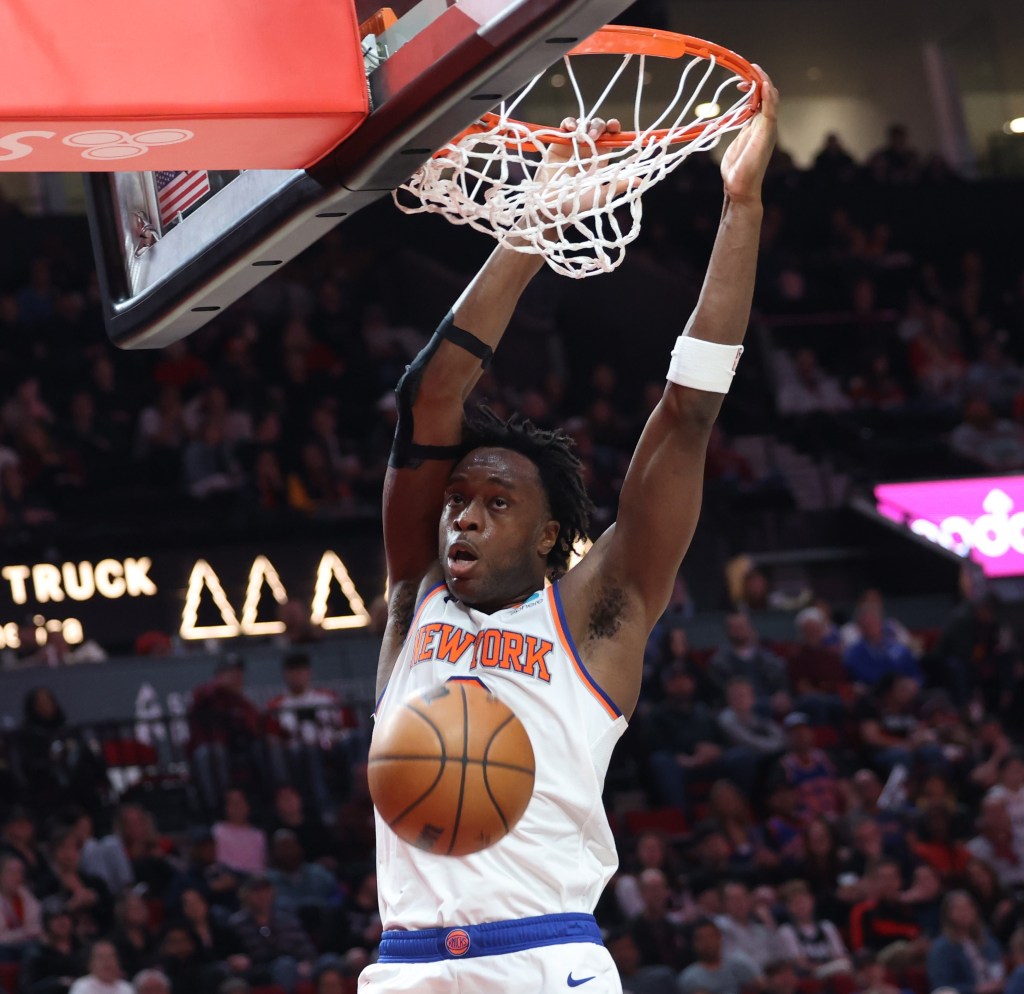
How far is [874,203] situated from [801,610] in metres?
7.05

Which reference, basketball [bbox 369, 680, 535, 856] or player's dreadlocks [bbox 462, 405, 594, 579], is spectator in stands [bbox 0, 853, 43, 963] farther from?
basketball [bbox 369, 680, 535, 856]

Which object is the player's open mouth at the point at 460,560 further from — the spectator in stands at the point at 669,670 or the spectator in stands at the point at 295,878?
the spectator in stands at the point at 669,670

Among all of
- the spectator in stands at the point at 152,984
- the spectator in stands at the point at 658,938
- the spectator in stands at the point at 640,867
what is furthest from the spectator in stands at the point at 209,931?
the spectator in stands at the point at 640,867

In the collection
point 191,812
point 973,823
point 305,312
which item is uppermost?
point 305,312

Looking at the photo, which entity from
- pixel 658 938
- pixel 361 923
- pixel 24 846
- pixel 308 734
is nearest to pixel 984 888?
pixel 658 938

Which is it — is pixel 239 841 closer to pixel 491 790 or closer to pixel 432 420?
pixel 432 420

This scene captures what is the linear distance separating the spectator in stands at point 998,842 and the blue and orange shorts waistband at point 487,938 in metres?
7.75

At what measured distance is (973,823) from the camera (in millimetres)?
11125

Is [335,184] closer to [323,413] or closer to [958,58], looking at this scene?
[323,413]

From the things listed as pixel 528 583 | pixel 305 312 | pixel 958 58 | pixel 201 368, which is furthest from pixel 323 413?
pixel 958 58

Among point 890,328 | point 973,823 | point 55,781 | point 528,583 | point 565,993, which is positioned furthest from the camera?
point 890,328

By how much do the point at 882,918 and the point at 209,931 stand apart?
3.64 m

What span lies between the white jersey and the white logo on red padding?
1191 millimetres

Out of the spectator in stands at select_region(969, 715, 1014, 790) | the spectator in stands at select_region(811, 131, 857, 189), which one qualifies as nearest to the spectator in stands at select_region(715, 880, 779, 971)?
the spectator in stands at select_region(969, 715, 1014, 790)
